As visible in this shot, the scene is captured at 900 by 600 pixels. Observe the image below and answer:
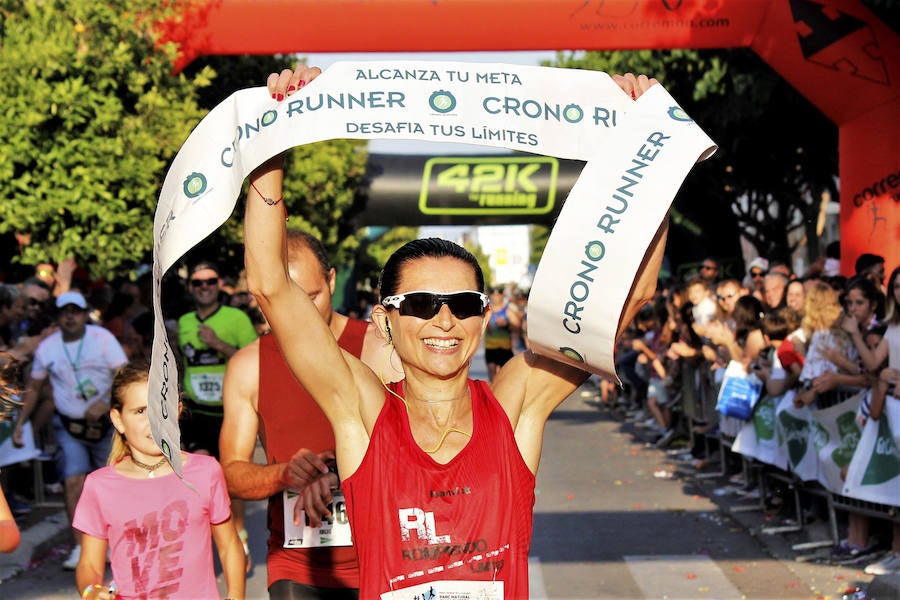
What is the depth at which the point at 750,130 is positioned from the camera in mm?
23094

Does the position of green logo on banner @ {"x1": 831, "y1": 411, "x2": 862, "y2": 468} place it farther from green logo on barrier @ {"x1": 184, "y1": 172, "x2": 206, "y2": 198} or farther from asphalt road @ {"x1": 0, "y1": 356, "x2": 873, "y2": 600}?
green logo on barrier @ {"x1": 184, "y1": 172, "x2": 206, "y2": 198}

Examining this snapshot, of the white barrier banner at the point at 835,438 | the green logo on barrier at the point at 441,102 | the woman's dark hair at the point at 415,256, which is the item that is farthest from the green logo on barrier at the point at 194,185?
the white barrier banner at the point at 835,438

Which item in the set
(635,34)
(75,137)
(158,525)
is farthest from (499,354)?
(158,525)

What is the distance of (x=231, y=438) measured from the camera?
474 cm

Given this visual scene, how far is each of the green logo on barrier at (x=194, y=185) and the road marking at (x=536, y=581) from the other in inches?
187

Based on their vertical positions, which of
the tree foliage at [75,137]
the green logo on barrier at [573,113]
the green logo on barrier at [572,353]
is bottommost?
the green logo on barrier at [572,353]

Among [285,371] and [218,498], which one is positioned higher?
[285,371]

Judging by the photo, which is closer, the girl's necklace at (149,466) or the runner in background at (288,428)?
the runner in background at (288,428)

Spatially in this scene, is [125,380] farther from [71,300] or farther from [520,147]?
[71,300]

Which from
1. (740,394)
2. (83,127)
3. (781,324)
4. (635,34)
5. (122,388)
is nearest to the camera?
(122,388)

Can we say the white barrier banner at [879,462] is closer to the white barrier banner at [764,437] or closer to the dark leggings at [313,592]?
the white barrier banner at [764,437]

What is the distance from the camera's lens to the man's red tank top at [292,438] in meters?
4.46

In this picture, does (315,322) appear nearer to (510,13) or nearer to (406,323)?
(406,323)

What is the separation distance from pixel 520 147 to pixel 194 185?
837mm
